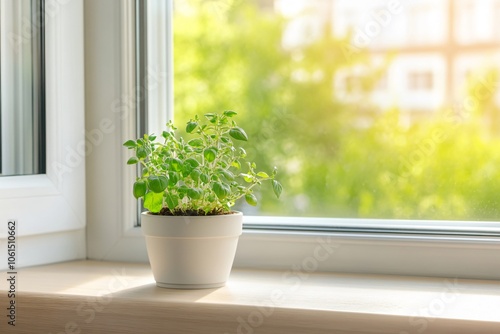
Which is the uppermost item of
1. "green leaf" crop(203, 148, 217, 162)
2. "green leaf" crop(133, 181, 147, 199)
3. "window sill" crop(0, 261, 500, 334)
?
"green leaf" crop(203, 148, 217, 162)

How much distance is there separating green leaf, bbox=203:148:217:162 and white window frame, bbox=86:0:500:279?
247 millimetres

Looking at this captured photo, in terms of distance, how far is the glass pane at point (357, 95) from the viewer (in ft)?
4.66

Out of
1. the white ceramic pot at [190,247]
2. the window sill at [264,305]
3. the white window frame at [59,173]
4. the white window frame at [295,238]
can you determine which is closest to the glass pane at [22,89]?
the white window frame at [59,173]

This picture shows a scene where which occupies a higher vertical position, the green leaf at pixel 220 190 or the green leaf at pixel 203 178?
the green leaf at pixel 203 178

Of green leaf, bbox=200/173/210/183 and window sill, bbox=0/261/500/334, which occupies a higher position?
green leaf, bbox=200/173/210/183

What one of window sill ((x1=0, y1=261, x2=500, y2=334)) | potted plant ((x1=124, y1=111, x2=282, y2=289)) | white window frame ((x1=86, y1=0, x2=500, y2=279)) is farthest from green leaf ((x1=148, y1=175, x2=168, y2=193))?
white window frame ((x1=86, y1=0, x2=500, y2=279))

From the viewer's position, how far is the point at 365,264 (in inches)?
55.5

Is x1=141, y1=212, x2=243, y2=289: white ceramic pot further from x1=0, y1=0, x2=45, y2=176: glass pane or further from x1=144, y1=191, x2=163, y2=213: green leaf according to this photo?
x1=0, y1=0, x2=45, y2=176: glass pane

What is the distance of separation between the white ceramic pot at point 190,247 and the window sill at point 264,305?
0.03 meters

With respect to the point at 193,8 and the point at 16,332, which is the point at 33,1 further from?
the point at 16,332

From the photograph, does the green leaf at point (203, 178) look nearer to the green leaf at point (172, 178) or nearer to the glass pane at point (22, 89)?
the green leaf at point (172, 178)

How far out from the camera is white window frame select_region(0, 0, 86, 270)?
147cm

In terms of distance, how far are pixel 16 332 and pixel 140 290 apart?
0.21 metres

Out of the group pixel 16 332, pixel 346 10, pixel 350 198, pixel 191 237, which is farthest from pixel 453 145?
pixel 16 332
